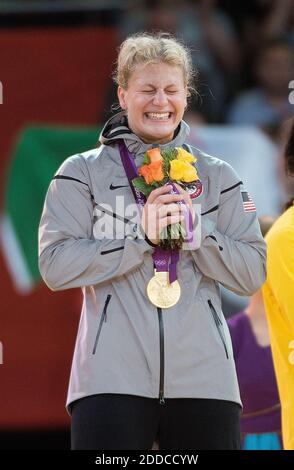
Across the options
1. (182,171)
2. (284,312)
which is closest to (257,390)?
(284,312)

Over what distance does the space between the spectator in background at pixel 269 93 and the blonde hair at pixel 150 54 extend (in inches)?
135

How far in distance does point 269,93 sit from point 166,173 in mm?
3843

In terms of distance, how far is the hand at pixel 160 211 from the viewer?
3.11 metres

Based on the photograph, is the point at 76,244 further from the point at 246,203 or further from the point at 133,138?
the point at 246,203

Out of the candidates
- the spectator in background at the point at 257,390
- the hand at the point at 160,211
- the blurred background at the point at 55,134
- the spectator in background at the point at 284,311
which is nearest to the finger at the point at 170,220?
the hand at the point at 160,211

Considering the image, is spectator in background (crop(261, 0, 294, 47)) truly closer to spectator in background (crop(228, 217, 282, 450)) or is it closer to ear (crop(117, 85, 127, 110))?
spectator in background (crop(228, 217, 282, 450))

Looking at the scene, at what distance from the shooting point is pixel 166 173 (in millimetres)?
3188

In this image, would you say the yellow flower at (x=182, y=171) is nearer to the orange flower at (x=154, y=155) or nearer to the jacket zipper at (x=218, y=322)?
the orange flower at (x=154, y=155)

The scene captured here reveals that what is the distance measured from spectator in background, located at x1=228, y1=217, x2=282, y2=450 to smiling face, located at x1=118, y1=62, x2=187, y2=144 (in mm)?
1144

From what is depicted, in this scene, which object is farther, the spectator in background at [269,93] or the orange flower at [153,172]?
the spectator in background at [269,93]

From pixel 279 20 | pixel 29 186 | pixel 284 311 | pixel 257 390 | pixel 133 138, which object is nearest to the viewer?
pixel 133 138

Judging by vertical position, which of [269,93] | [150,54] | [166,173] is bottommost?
[166,173]

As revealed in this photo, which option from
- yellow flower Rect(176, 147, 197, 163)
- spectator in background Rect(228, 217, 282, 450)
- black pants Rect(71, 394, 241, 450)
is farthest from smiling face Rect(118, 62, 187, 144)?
spectator in background Rect(228, 217, 282, 450)

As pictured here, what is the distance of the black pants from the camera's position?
3.05m
